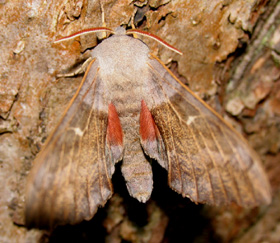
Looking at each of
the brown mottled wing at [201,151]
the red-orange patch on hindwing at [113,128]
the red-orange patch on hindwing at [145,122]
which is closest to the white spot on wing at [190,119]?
the brown mottled wing at [201,151]

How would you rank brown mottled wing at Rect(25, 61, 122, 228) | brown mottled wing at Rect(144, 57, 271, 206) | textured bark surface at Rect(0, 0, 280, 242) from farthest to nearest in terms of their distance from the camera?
textured bark surface at Rect(0, 0, 280, 242)
brown mottled wing at Rect(144, 57, 271, 206)
brown mottled wing at Rect(25, 61, 122, 228)

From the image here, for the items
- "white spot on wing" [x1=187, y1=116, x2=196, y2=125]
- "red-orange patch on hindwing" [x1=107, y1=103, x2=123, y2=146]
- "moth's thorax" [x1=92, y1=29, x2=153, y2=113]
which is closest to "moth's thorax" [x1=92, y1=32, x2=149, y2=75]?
"moth's thorax" [x1=92, y1=29, x2=153, y2=113]

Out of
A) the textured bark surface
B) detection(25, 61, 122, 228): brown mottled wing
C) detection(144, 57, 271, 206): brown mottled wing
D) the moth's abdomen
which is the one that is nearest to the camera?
detection(25, 61, 122, 228): brown mottled wing

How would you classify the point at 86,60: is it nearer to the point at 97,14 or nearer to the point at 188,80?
the point at 97,14

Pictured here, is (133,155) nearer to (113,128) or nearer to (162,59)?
(113,128)

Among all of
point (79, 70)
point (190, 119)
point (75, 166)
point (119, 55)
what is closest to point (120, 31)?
point (119, 55)

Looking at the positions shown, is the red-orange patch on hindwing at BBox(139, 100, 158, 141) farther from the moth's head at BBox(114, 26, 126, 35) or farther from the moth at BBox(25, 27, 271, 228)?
the moth's head at BBox(114, 26, 126, 35)
